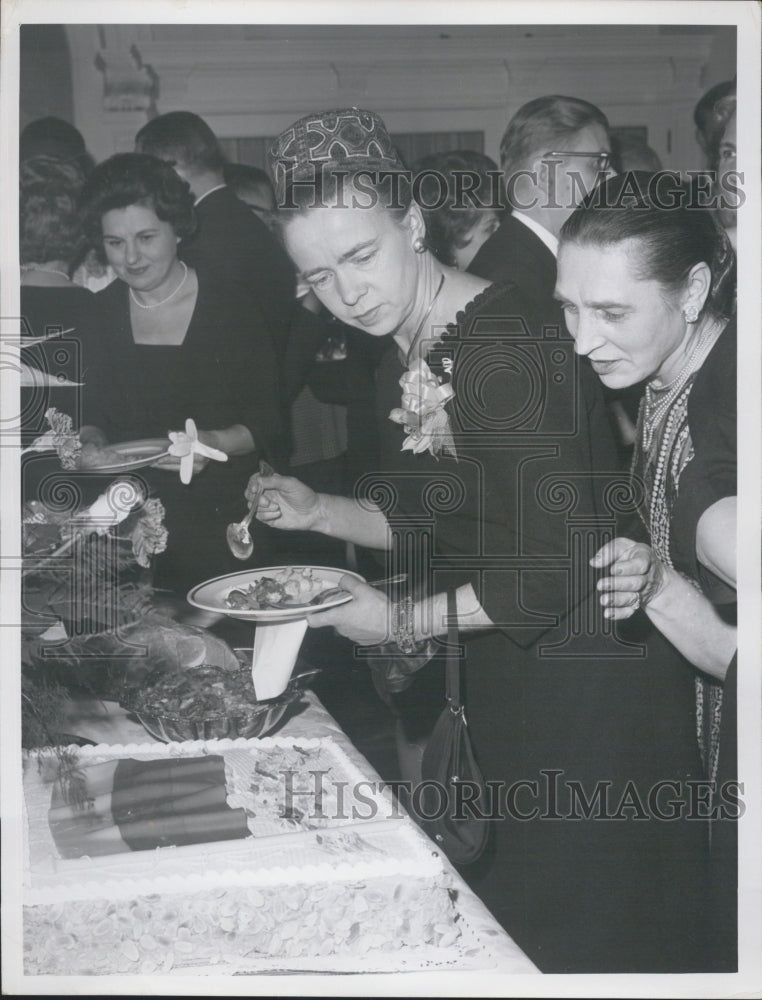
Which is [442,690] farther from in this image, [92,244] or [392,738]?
[92,244]

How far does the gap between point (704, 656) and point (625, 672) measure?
183 millimetres

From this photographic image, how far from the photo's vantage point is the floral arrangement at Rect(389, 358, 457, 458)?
2.20 meters

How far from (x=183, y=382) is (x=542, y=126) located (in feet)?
3.15

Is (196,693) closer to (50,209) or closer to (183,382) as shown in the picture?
(183,382)

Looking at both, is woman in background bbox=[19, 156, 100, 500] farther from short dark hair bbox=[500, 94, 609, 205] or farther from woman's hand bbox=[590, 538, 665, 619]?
woman's hand bbox=[590, 538, 665, 619]

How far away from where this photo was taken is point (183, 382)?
2.22 metres

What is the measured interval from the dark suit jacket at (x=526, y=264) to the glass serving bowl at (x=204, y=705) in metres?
0.97

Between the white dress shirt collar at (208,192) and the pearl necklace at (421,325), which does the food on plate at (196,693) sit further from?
the white dress shirt collar at (208,192)

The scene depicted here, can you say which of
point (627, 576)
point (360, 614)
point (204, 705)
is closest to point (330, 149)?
point (360, 614)

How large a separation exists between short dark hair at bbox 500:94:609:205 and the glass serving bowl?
4.02 ft

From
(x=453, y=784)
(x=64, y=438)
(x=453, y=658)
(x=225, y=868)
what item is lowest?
(x=225, y=868)

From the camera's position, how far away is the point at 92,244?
2.21 metres

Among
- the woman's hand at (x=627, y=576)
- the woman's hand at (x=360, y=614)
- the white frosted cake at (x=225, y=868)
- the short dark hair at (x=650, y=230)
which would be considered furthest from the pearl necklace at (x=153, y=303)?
the woman's hand at (x=627, y=576)

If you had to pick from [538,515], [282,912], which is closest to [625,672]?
[538,515]
